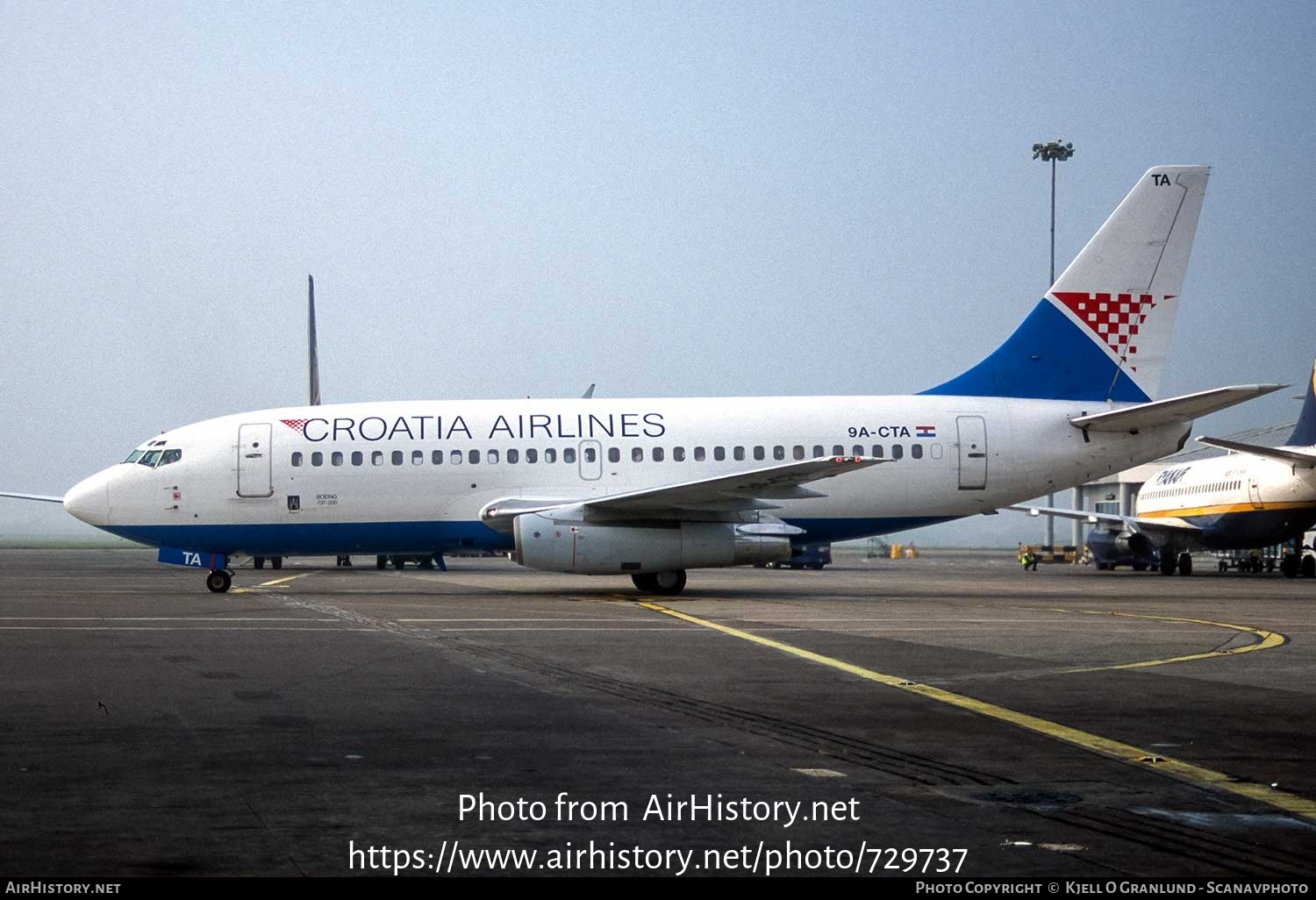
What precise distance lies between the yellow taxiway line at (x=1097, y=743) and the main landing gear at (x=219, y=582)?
573 inches

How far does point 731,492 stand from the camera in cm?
2280

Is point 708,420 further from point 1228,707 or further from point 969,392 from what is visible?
point 1228,707

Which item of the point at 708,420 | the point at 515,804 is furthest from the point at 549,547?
the point at 515,804

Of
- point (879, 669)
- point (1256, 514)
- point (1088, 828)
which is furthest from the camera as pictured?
point (1256, 514)

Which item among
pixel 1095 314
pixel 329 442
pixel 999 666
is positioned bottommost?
pixel 999 666

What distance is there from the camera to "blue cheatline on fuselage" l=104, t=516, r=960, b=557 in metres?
24.8

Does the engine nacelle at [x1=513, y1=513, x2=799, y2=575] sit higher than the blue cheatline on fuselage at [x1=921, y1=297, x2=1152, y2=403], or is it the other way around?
the blue cheatline on fuselage at [x1=921, y1=297, x2=1152, y2=403]

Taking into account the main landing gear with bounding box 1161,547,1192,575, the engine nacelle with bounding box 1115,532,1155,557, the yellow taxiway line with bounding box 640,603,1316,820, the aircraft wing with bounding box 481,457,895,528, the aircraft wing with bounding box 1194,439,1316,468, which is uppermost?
the aircraft wing with bounding box 1194,439,1316,468

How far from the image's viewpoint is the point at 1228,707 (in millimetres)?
9078

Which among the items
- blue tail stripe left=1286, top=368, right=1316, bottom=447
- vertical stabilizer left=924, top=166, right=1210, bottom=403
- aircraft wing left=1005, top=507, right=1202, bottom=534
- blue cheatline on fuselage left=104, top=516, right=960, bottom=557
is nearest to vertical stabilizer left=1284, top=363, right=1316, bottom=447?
blue tail stripe left=1286, top=368, right=1316, bottom=447

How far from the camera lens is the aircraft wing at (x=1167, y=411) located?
75.5 ft

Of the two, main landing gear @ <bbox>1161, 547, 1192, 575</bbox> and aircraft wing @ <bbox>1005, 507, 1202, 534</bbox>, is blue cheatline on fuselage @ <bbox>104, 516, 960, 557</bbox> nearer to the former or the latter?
aircraft wing @ <bbox>1005, 507, 1202, 534</bbox>

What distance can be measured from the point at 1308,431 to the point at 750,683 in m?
35.0

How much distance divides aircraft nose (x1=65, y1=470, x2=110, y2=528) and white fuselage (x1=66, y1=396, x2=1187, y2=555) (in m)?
0.03
